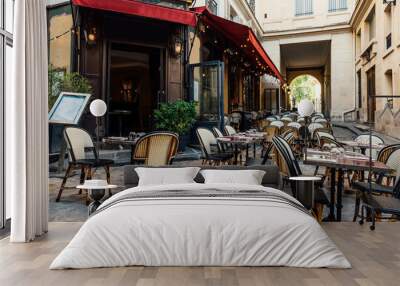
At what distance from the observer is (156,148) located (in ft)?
16.9

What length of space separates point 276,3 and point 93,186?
69.8 feet

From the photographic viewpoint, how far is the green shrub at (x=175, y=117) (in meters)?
8.68

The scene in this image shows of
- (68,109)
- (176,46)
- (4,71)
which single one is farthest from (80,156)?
(176,46)

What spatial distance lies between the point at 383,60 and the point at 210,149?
904 centimetres

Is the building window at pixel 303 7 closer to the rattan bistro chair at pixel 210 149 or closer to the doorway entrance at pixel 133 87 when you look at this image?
the doorway entrance at pixel 133 87

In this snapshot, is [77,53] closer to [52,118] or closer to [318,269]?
[52,118]

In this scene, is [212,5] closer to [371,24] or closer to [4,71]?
[371,24]

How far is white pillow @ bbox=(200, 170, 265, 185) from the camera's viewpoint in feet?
11.4

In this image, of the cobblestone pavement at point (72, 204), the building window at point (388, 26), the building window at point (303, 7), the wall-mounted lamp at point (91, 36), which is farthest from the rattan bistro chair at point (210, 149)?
the building window at point (303, 7)

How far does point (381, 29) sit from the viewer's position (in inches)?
521

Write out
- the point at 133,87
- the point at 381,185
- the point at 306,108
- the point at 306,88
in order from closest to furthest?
1. the point at 381,185
2. the point at 306,108
3. the point at 133,87
4. the point at 306,88

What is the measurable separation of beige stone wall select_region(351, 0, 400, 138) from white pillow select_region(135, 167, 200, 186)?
8377 mm

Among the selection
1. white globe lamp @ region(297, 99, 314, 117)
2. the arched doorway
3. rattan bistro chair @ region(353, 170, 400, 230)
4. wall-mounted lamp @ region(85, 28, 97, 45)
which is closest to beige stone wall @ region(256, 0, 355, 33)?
wall-mounted lamp @ region(85, 28, 97, 45)

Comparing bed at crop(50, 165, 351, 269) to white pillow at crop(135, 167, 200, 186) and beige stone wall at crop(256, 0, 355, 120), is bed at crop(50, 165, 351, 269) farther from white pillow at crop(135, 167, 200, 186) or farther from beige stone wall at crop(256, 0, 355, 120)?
beige stone wall at crop(256, 0, 355, 120)
